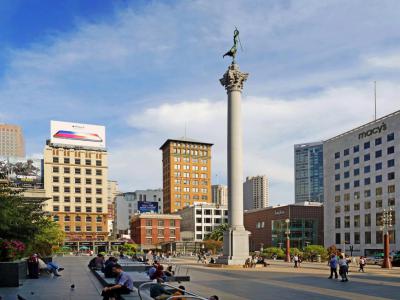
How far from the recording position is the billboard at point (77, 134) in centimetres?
13638

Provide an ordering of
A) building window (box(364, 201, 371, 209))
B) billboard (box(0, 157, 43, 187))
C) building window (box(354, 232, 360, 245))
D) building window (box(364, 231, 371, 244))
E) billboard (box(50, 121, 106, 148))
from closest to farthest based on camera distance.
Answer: building window (box(364, 231, 371, 244)), building window (box(364, 201, 371, 209)), building window (box(354, 232, 360, 245)), billboard (box(0, 157, 43, 187)), billboard (box(50, 121, 106, 148))

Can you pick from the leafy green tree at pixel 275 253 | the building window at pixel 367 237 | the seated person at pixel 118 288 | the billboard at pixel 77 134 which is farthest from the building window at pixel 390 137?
the seated person at pixel 118 288

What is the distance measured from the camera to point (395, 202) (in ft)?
335

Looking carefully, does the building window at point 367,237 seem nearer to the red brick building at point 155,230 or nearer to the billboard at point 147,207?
the red brick building at point 155,230

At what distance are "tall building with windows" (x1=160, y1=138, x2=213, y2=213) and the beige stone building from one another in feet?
161

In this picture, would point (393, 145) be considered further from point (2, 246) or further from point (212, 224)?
point (2, 246)

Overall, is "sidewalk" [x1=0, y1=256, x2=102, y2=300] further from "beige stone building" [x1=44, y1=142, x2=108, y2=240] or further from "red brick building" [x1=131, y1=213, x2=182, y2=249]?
"red brick building" [x1=131, y1=213, x2=182, y2=249]

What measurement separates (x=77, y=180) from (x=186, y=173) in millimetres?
58882

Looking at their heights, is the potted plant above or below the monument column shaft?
below

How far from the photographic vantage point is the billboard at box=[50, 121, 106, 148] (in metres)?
136

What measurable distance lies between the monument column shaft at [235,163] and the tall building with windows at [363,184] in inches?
2221

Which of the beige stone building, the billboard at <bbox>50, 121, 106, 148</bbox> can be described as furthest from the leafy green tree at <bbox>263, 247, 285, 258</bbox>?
the billboard at <bbox>50, 121, 106, 148</bbox>

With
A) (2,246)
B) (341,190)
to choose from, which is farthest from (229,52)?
(341,190)

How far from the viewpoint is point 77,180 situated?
445 feet
